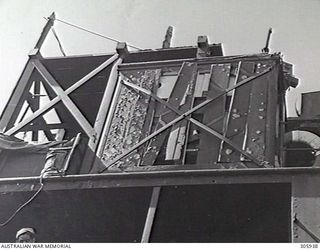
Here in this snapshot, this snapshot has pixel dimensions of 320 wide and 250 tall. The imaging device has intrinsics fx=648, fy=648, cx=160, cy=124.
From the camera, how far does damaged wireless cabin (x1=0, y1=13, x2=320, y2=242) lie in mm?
8477

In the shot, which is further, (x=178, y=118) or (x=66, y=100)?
(x=66, y=100)

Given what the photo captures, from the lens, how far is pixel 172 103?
1010 cm

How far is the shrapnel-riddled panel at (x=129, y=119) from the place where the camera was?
952cm

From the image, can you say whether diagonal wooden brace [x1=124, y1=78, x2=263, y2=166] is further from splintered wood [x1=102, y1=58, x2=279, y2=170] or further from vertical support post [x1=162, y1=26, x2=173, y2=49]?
vertical support post [x1=162, y1=26, x2=173, y2=49]

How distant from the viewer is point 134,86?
10.5 meters

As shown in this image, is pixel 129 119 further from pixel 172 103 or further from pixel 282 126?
pixel 282 126

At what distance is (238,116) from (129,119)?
5.62ft

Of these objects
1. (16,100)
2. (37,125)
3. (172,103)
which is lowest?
(172,103)

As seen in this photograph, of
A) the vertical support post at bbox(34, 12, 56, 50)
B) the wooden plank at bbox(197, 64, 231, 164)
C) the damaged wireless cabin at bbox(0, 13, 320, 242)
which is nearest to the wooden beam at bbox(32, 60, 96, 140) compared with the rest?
the damaged wireless cabin at bbox(0, 13, 320, 242)

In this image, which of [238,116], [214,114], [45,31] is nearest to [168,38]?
[45,31]

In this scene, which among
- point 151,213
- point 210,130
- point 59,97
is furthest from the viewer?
point 59,97

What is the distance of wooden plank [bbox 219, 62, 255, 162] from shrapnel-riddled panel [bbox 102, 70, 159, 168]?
1298 mm

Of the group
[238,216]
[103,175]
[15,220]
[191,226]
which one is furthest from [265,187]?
[15,220]

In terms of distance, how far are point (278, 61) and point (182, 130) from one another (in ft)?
6.68
